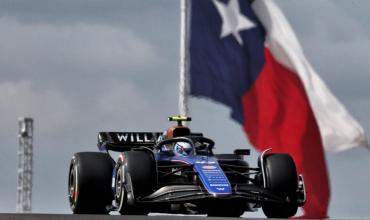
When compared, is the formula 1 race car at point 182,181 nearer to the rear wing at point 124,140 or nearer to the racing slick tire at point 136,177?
the racing slick tire at point 136,177

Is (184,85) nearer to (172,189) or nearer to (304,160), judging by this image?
(304,160)

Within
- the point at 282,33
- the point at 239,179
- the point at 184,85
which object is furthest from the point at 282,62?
the point at 239,179

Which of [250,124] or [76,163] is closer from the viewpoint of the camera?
[76,163]

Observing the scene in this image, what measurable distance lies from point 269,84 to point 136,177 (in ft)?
67.7

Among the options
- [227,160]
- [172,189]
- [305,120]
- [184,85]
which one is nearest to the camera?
[172,189]

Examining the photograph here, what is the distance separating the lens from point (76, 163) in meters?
27.7

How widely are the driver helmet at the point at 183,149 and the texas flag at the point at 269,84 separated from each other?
1475 cm

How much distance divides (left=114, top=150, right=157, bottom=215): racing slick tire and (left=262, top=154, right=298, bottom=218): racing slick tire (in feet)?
7.47

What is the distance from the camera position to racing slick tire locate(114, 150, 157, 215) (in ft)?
85.5

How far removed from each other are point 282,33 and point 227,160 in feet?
60.9

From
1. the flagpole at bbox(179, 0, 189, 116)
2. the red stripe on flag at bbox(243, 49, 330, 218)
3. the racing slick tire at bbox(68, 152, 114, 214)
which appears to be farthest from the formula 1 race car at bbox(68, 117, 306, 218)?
the red stripe on flag at bbox(243, 49, 330, 218)

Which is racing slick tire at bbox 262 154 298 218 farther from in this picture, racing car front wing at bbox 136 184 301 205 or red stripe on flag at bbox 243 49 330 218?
red stripe on flag at bbox 243 49 330 218

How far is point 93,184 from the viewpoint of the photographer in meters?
27.3

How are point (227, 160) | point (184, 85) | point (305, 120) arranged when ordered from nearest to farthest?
point (227, 160)
point (184, 85)
point (305, 120)
